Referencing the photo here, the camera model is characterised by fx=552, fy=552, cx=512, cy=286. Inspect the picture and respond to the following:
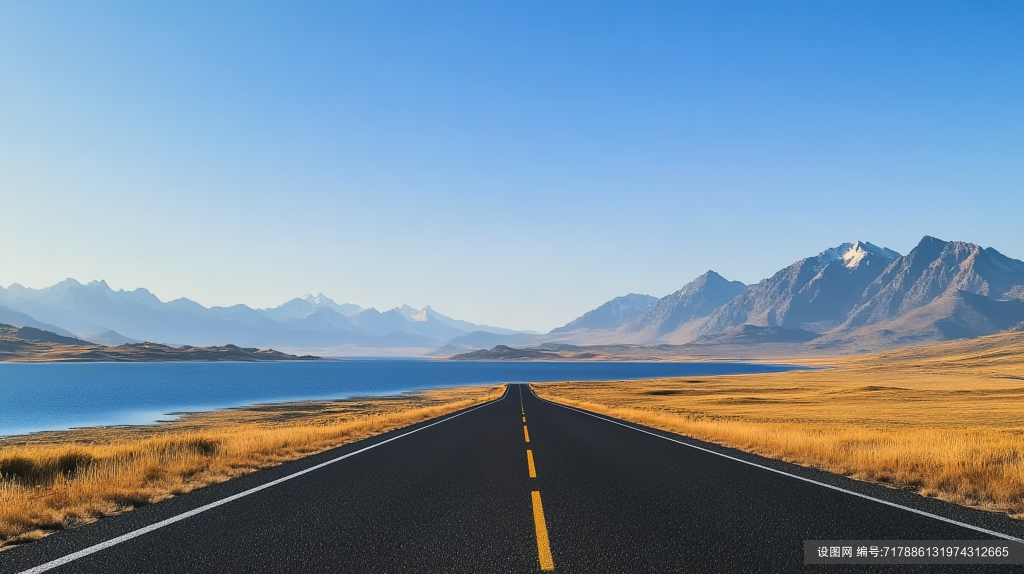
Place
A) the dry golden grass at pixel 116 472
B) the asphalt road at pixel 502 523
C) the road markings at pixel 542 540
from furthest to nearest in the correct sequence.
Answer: the dry golden grass at pixel 116 472 → the asphalt road at pixel 502 523 → the road markings at pixel 542 540

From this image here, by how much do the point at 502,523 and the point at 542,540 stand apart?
103 cm

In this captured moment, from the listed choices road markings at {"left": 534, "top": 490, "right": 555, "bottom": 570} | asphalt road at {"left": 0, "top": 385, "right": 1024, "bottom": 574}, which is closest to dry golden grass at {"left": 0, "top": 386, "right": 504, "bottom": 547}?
asphalt road at {"left": 0, "top": 385, "right": 1024, "bottom": 574}

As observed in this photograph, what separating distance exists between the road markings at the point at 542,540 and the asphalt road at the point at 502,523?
2 cm

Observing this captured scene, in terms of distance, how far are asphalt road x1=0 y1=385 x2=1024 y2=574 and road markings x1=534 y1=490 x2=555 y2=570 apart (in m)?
0.02

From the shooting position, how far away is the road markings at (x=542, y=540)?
5.86 metres

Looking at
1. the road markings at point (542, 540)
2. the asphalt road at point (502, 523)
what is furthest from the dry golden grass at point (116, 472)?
the road markings at point (542, 540)

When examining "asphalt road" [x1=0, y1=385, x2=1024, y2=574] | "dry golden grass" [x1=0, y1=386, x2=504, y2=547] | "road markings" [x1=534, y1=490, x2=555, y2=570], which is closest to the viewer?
"road markings" [x1=534, y1=490, x2=555, y2=570]

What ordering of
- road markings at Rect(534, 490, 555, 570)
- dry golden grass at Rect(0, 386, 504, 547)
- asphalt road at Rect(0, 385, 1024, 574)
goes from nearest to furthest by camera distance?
road markings at Rect(534, 490, 555, 570) → asphalt road at Rect(0, 385, 1024, 574) → dry golden grass at Rect(0, 386, 504, 547)

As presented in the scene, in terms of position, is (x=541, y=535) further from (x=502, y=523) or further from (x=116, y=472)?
(x=116, y=472)

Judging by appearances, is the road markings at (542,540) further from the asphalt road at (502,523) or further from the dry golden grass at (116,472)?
the dry golden grass at (116,472)

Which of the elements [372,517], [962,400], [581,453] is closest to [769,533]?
[372,517]

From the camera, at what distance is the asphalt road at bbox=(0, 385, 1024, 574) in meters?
6.02

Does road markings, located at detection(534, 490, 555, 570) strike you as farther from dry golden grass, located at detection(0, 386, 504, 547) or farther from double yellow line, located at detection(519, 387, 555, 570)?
dry golden grass, located at detection(0, 386, 504, 547)

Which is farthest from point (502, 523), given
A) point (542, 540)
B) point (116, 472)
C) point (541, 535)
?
point (116, 472)
